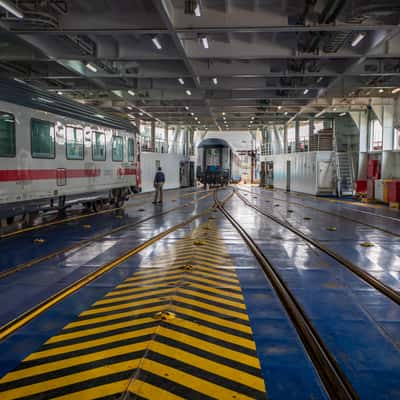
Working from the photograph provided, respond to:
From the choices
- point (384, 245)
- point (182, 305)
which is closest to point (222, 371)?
point (182, 305)

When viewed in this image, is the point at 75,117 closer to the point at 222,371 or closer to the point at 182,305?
the point at 182,305

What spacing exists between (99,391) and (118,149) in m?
13.0

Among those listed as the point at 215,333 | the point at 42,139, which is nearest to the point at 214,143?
the point at 42,139

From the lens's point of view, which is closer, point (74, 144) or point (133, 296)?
point (133, 296)

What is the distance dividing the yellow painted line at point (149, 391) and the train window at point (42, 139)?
7.64 meters

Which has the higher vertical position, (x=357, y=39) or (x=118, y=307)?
(x=357, y=39)

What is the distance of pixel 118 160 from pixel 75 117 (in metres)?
3.72

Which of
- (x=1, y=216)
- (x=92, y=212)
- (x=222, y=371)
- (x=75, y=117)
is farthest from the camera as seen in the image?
(x=92, y=212)

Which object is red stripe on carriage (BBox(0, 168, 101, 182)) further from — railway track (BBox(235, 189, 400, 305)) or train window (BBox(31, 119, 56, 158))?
railway track (BBox(235, 189, 400, 305))

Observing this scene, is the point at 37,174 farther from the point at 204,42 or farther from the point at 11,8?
the point at 204,42

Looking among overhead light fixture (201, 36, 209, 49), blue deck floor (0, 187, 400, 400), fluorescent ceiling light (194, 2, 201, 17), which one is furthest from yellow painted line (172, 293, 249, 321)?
overhead light fixture (201, 36, 209, 49)

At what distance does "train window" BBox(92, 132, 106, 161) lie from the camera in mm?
13164

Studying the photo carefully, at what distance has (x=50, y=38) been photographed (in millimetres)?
13555

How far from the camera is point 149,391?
9.94 feet
